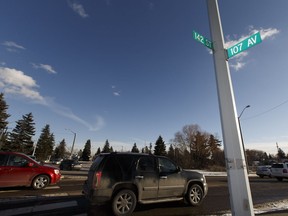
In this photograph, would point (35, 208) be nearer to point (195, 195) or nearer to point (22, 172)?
point (22, 172)

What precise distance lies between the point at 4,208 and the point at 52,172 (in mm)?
4254

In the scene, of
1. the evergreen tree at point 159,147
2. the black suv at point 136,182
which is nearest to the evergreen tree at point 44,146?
the evergreen tree at point 159,147

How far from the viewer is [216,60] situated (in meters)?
4.44

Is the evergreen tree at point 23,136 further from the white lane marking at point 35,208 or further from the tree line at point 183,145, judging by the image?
the white lane marking at point 35,208

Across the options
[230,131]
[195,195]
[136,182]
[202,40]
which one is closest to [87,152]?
[195,195]

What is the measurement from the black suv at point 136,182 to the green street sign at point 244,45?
13.6ft

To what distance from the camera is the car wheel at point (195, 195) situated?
693cm

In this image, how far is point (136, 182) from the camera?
19.8 ft

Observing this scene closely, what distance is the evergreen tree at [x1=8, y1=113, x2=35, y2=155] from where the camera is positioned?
2059 inches

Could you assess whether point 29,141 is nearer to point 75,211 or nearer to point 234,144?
point 75,211

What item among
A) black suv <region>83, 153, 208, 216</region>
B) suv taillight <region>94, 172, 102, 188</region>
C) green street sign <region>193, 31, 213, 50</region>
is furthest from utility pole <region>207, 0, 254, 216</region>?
suv taillight <region>94, 172, 102, 188</region>

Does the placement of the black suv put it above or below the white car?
below

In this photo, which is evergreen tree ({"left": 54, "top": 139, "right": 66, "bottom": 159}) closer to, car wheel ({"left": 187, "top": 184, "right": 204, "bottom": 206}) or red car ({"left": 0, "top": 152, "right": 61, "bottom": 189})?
red car ({"left": 0, "top": 152, "right": 61, "bottom": 189})

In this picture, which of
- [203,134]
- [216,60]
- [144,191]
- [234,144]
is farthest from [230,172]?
[203,134]
